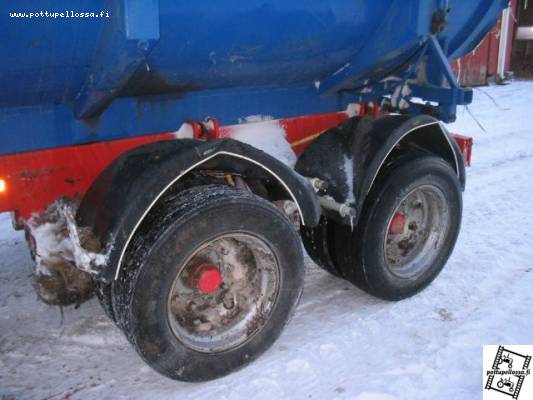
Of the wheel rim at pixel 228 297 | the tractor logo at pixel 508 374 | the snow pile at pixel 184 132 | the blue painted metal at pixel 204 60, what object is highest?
the blue painted metal at pixel 204 60

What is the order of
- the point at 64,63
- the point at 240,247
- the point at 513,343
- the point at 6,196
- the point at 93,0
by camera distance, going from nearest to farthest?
1. the point at 93,0
2. the point at 64,63
3. the point at 6,196
4. the point at 240,247
5. the point at 513,343

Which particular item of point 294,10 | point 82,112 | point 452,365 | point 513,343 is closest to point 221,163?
point 82,112

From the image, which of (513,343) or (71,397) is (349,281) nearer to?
(513,343)

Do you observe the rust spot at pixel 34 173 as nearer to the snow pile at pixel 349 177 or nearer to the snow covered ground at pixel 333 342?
the snow covered ground at pixel 333 342

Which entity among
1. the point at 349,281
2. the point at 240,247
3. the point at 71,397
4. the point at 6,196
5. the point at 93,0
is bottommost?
the point at 71,397

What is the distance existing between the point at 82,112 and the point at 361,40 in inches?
62.5

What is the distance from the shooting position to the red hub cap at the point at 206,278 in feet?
8.25

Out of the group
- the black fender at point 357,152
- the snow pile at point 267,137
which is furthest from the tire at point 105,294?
the black fender at point 357,152

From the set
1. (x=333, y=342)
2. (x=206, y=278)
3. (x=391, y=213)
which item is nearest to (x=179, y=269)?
(x=206, y=278)

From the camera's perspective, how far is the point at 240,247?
272 centimetres

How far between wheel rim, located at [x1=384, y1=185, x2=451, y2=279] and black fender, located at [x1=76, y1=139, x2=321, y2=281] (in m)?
1.12

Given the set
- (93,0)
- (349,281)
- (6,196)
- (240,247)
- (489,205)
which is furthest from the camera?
(489,205)

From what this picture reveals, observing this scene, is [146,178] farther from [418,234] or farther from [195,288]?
[418,234]

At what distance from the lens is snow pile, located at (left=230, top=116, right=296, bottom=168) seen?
2.99 meters
